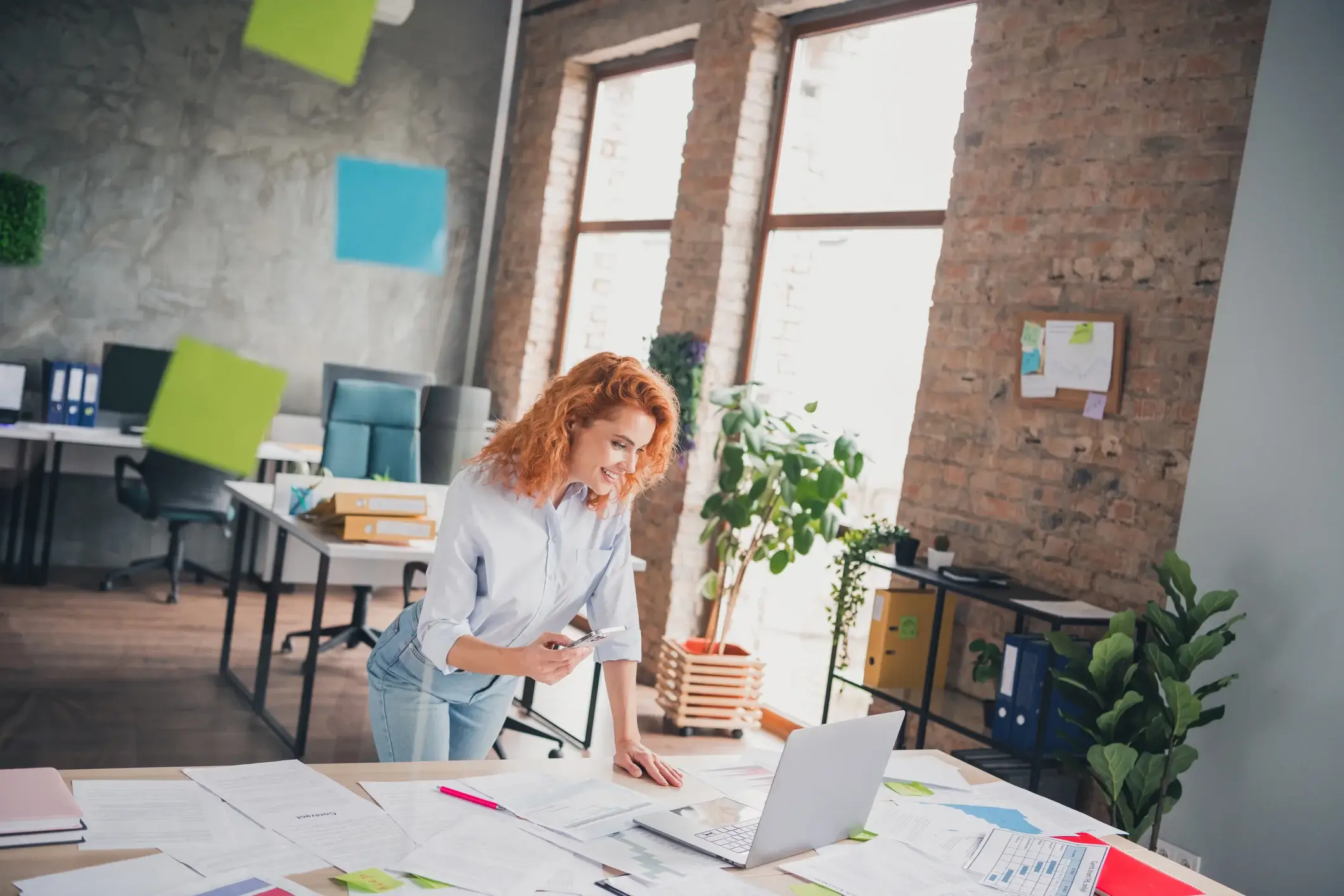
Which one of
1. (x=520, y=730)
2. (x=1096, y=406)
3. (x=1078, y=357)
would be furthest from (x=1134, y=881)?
(x=520, y=730)

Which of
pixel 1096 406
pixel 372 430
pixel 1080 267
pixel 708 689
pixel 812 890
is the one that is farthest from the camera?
pixel 708 689

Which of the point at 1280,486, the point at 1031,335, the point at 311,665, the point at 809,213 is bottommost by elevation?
the point at 311,665

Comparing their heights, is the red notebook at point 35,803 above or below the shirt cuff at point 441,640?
below

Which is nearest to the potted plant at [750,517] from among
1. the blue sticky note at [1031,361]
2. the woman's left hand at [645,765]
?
the blue sticky note at [1031,361]

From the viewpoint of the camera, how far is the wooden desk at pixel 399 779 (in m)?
1.33

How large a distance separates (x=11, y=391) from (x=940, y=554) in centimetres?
290

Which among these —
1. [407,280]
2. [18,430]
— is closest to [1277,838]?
[407,280]

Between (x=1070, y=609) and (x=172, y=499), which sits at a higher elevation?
(x=172, y=499)

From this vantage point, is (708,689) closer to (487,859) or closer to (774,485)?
(774,485)

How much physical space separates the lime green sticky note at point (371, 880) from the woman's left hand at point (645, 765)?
62 cm

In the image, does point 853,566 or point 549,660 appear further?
point 853,566

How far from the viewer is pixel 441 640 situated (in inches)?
80.0

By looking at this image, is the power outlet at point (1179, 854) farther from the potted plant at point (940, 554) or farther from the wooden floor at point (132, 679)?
the wooden floor at point (132, 679)

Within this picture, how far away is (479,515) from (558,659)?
0.37 metres
